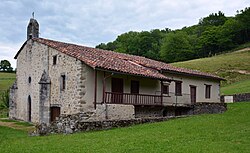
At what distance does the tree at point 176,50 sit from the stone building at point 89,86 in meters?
59.2

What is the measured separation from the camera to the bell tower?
28531 mm

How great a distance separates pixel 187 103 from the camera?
2991 cm

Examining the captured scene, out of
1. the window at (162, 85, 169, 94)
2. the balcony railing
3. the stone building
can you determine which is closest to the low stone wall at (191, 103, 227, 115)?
the stone building

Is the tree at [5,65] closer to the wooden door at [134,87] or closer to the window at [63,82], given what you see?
the window at [63,82]

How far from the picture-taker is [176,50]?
303 feet

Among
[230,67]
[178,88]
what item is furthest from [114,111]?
[230,67]

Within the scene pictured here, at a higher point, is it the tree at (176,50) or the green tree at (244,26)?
the green tree at (244,26)

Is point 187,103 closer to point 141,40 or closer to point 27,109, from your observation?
point 27,109

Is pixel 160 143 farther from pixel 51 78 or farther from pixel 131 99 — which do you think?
pixel 51 78

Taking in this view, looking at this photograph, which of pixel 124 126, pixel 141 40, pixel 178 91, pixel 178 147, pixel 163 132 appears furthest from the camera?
pixel 141 40

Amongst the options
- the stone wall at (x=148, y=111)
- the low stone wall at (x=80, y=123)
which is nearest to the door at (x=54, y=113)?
the low stone wall at (x=80, y=123)

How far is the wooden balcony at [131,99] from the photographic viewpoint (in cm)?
2241

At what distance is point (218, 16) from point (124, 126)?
9652 centimetres

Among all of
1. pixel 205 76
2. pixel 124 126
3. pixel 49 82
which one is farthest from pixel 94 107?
pixel 205 76
